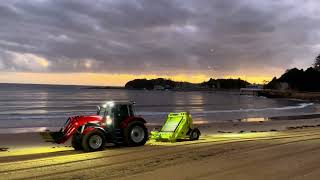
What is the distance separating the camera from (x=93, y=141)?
13781 millimetres

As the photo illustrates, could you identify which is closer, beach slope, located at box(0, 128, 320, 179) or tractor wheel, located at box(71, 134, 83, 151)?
beach slope, located at box(0, 128, 320, 179)

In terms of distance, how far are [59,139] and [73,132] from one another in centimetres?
62

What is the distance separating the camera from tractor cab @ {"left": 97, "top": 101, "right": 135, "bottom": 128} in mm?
14873

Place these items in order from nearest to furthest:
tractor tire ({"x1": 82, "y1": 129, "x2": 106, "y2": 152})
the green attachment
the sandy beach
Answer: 1. the sandy beach
2. tractor tire ({"x1": 82, "y1": 129, "x2": 106, "y2": 152})
3. the green attachment

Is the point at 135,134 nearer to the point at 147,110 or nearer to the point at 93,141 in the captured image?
the point at 93,141

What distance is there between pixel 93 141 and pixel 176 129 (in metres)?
3.77

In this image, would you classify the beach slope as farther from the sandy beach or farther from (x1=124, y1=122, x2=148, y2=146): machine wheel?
(x1=124, y1=122, x2=148, y2=146): machine wheel

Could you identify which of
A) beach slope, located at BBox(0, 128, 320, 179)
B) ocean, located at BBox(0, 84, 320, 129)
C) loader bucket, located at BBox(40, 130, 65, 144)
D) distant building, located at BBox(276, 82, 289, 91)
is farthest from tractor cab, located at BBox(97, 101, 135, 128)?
distant building, located at BBox(276, 82, 289, 91)

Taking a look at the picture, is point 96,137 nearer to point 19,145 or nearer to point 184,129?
point 184,129

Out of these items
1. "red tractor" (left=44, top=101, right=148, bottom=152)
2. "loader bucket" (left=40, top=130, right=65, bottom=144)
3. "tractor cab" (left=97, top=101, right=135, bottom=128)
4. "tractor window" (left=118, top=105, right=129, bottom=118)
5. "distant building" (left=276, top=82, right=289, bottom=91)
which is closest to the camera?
"red tractor" (left=44, top=101, right=148, bottom=152)

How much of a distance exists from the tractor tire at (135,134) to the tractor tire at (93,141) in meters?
1.08

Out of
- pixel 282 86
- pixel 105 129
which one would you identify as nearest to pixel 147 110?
pixel 105 129

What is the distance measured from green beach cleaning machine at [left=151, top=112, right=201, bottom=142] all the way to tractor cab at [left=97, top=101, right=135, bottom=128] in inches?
70.4

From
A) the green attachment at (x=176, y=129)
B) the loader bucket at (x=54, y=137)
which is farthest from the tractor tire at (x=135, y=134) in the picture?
the loader bucket at (x=54, y=137)
